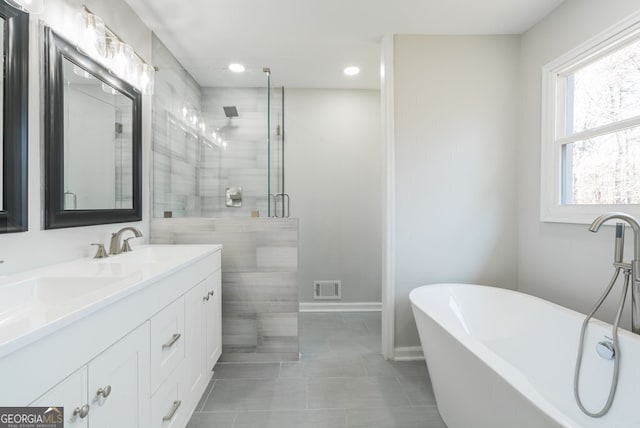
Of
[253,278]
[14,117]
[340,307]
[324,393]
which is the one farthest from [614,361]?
[14,117]

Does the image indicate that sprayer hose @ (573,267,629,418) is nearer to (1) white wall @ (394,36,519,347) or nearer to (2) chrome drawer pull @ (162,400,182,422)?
(1) white wall @ (394,36,519,347)

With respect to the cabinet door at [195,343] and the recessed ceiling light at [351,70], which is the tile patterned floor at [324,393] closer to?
the cabinet door at [195,343]

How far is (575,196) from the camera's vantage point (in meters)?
2.07

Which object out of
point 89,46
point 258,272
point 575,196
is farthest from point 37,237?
point 575,196

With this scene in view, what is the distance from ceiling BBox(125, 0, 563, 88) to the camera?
2053 mm

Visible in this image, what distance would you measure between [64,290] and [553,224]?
2.78m

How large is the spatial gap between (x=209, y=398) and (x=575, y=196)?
8.96 ft

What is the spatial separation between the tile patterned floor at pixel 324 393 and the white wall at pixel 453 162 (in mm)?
404

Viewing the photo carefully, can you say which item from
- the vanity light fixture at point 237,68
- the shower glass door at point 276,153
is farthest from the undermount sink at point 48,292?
the vanity light fixture at point 237,68

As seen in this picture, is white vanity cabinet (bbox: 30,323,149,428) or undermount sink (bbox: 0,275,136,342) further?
undermount sink (bbox: 0,275,136,342)

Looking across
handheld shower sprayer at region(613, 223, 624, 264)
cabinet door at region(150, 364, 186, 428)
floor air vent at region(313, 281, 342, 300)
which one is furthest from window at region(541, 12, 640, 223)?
cabinet door at region(150, 364, 186, 428)

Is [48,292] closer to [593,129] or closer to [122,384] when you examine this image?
[122,384]

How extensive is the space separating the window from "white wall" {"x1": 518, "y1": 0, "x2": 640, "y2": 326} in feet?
0.28

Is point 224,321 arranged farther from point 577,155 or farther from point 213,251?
point 577,155
